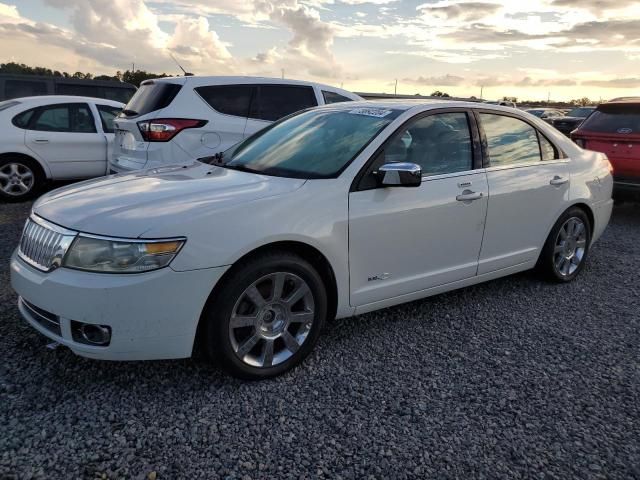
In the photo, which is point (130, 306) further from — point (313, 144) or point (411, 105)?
point (411, 105)

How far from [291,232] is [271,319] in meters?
0.52

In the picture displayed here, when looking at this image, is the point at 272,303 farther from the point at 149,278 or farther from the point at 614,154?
the point at 614,154

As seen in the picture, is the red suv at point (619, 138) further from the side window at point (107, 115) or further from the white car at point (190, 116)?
the side window at point (107, 115)

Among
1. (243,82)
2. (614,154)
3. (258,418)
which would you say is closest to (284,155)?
(258,418)

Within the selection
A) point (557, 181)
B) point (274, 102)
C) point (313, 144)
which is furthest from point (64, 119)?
point (557, 181)

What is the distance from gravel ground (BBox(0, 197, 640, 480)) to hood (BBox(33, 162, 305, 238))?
90cm

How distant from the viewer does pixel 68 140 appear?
821 cm

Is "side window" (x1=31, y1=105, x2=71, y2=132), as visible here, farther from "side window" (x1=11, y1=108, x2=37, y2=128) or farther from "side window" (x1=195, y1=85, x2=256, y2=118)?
"side window" (x1=195, y1=85, x2=256, y2=118)

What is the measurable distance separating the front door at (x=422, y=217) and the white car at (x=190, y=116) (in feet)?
8.95

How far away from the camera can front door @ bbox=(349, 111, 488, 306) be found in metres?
3.40

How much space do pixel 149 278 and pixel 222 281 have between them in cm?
38

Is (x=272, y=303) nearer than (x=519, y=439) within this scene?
No

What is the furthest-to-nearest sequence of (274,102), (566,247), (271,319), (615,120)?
1. (615,120)
2. (274,102)
3. (566,247)
4. (271,319)

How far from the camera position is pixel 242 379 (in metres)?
3.08
